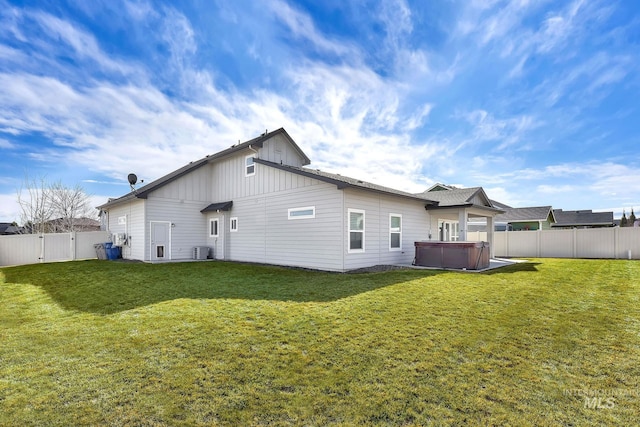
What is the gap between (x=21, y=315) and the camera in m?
5.63

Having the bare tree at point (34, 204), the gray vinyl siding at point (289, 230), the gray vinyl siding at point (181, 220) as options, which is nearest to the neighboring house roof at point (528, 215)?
the gray vinyl siding at point (289, 230)

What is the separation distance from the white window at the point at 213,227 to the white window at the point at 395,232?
886 centimetres

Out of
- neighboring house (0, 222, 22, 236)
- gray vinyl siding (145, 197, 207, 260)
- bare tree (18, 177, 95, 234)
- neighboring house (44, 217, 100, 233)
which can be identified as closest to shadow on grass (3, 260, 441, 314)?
gray vinyl siding (145, 197, 207, 260)

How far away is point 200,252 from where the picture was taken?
1584 cm

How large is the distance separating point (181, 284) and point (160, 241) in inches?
295

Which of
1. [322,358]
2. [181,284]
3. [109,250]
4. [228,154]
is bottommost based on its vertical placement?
[181,284]

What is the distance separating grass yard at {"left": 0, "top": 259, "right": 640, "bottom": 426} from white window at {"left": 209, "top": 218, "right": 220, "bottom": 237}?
9.07 meters

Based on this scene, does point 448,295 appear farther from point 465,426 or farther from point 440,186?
point 440,186

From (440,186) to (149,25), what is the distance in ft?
80.9

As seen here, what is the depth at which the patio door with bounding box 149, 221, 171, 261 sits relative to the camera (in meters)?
14.7

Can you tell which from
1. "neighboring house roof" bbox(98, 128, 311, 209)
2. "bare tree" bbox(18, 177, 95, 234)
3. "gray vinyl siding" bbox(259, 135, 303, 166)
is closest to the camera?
"neighboring house roof" bbox(98, 128, 311, 209)

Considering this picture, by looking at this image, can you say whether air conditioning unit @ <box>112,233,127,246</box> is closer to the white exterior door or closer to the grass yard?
the white exterior door

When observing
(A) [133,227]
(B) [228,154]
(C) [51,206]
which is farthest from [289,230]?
(C) [51,206]

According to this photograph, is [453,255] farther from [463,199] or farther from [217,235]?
[217,235]
